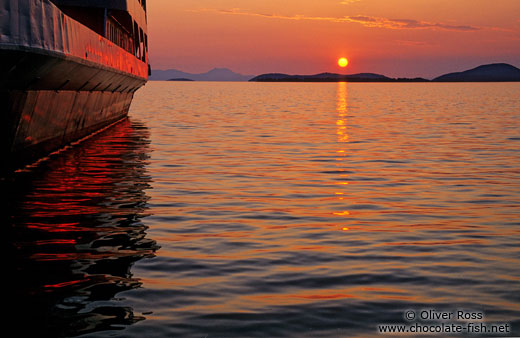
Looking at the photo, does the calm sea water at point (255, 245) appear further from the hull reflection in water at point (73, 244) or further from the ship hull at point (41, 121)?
the ship hull at point (41, 121)

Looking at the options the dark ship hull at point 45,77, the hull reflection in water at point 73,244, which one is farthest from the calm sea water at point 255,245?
the dark ship hull at point 45,77

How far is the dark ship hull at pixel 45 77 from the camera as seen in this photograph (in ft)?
38.3

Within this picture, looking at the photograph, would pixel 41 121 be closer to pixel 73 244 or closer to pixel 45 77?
pixel 45 77

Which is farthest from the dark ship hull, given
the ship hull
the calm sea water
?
the calm sea water

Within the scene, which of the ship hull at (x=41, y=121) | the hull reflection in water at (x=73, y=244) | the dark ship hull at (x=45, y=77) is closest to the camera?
the hull reflection in water at (x=73, y=244)

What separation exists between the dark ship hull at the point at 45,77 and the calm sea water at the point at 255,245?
801 mm

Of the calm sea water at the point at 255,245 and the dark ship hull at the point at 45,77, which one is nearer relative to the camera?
the calm sea water at the point at 255,245

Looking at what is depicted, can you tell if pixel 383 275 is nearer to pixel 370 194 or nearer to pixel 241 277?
pixel 241 277

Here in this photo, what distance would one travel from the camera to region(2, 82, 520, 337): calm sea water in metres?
5.95

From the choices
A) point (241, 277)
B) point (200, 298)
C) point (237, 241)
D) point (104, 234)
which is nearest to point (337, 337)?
point (200, 298)

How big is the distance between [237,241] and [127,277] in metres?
2.13

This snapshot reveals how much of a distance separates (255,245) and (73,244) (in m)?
2.10

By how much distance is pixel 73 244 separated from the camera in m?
8.55

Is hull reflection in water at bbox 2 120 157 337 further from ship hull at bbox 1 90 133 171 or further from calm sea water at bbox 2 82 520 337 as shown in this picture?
ship hull at bbox 1 90 133 171
